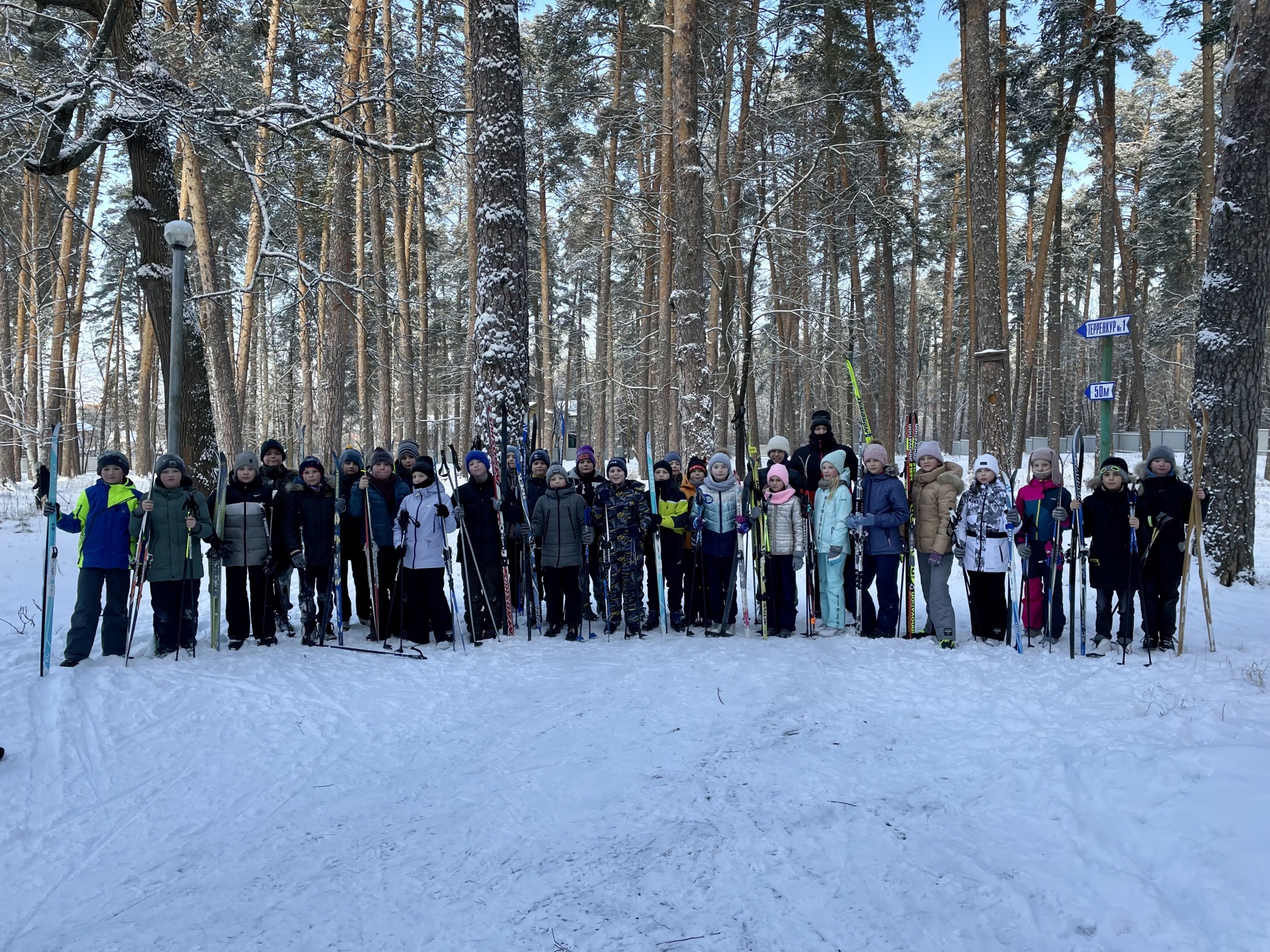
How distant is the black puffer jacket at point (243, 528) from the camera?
21.4ft

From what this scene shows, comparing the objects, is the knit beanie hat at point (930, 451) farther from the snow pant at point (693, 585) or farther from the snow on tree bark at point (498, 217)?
the snow on tree bark at point (498, 217)

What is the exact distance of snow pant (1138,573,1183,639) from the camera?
5988 mm

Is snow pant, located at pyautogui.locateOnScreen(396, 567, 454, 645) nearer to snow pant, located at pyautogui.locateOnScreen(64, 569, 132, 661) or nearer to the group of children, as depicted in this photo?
the group of children

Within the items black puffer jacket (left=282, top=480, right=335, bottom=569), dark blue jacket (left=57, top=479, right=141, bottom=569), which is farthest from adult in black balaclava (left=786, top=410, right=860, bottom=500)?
dark blue jacket (left=57, top=479, right=141, bottom=569)

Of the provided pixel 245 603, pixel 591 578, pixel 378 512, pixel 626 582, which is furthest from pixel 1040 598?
pixel 245 603

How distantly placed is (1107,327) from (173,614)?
869 cm

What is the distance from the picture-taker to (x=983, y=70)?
1037 cm

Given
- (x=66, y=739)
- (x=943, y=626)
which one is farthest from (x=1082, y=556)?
(x=66, y=739)

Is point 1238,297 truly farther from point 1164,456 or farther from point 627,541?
point 627,541

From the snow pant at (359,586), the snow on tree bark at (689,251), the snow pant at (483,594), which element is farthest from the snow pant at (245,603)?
the snow on tree bark at (689,251)

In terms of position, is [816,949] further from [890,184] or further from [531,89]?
[890,184]

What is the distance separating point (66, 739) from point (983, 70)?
1299cm

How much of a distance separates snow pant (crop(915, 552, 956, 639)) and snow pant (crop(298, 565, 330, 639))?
572 centimetres

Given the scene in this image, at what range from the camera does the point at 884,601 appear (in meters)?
6.75
